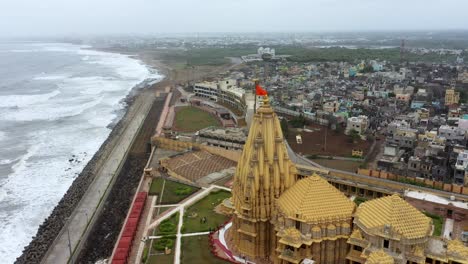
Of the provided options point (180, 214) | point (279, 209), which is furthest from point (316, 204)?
point (180, 214)

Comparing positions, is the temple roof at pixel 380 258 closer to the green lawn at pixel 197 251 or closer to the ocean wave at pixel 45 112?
the green lawn at pixel 197 251

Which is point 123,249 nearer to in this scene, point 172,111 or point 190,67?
point 172,111

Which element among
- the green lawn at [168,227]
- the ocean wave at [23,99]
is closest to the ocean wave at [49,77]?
the ocean wave at [23,99]

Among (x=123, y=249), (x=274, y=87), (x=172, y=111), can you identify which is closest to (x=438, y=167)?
(x=123, y=249)

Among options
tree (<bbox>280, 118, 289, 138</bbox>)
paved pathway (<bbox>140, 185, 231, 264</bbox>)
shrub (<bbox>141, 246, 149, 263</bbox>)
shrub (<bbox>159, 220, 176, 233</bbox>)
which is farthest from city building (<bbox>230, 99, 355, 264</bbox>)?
tree (<bbox>280, 118, 289, 138</bbox>)

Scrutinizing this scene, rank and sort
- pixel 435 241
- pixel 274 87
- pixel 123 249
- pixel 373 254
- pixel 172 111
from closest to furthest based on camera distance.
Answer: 1. pixel 373 254
2. pixel 435 241
3. pixel 123 249
4. pixel 172 111
5. pixel 274 87

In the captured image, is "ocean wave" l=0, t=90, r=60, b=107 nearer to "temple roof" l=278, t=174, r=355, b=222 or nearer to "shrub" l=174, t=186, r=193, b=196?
"shrub" l=174, t=186, r=193, b=196
